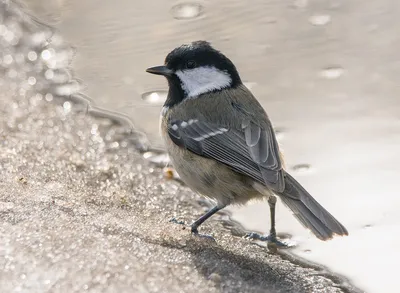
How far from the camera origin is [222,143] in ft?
15.4

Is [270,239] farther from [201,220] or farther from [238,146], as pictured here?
[238,146]

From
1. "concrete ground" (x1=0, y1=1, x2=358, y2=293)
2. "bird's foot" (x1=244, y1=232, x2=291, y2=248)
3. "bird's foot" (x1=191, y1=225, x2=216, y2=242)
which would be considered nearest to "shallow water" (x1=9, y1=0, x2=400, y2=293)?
"bird's foot" (x1=244, y1=232, x2=291, y2=248)

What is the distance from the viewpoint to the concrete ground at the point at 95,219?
12.1 feet

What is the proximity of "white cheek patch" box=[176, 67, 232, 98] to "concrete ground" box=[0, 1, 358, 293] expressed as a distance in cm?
68

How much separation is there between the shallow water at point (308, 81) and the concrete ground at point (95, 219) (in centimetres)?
28

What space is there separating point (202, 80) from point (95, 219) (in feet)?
4.18

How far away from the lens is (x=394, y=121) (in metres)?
5.72

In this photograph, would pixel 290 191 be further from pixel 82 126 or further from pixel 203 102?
pixel 82 126

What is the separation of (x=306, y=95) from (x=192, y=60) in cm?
138

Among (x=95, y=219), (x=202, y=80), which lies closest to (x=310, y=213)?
(x=95, y=219)

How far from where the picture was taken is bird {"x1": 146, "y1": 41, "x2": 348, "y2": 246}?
14.2 ft

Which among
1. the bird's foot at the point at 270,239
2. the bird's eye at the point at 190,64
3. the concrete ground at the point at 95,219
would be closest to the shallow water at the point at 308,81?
the bird's foot at the point at 270,239

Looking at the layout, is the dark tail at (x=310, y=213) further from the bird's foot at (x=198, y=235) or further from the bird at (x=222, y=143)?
the bird's foot at (x=198, y=235)

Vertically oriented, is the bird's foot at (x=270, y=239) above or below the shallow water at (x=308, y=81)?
below
